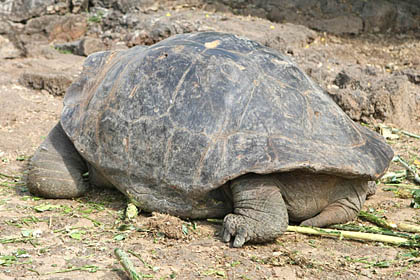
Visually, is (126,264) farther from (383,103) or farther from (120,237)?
(383,103)

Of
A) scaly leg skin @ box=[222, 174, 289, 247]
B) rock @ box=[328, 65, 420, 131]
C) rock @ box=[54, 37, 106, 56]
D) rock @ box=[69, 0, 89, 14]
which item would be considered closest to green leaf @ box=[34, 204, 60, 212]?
scaly leg skin @ box=[222, 174, 289, 247]

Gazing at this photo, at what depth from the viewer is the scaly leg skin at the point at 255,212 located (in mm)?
3602

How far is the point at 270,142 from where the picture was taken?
3660 mm

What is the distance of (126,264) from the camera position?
3.13 meters

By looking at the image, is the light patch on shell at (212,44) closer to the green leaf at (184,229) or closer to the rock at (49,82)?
the green leaf at (184,229)

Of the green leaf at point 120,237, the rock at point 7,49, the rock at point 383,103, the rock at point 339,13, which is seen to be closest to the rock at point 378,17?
the rock at point 339,13

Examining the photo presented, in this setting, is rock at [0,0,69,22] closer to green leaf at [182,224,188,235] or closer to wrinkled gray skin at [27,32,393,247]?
wrinkled gray skin at [27,32,393,247]

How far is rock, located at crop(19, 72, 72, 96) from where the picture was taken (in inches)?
295

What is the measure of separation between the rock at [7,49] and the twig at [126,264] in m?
6.86

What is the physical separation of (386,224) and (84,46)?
6.66 metres

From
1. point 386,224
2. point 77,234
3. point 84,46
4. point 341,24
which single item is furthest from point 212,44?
point 341,24

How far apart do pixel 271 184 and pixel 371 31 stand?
7.69 meters

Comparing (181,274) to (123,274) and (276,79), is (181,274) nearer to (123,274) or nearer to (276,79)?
(123,274)

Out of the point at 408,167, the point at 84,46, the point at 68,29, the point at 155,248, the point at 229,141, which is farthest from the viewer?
the point at 68,29
